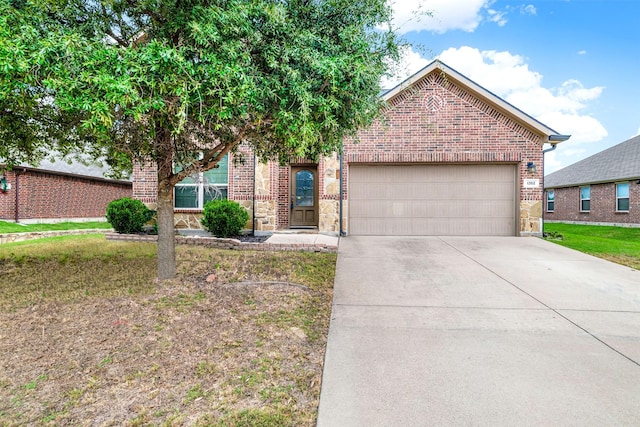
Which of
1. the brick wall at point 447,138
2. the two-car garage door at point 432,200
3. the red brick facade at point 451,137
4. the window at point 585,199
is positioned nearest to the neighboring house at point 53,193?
the brick wall at point 447,138

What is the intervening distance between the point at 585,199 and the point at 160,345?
24.4m

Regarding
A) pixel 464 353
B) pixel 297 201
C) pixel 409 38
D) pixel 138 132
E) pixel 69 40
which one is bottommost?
pixel 464 353

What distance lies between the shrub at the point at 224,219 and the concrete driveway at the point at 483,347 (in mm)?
4179

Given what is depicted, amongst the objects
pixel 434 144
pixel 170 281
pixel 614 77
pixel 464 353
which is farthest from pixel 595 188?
pixel 170 281

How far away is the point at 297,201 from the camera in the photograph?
10812mm

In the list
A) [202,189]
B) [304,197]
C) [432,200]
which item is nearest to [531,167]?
[432,200]

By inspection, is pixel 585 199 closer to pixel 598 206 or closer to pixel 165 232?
pixel 598 206

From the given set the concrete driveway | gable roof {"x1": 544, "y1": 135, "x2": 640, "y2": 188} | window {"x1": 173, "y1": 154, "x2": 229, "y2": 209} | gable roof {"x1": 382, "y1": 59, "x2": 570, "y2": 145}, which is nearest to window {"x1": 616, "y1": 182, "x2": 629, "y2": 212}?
gable roof {"x1": 544, "y1": 135, "x2": 640, "y2": 188}

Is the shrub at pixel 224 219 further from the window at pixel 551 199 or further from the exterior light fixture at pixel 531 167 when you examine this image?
the window at pixel 551 199

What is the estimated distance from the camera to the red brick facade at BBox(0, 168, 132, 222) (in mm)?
14615

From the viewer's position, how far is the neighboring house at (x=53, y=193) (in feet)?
47.8

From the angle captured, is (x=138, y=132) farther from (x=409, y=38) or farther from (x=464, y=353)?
(x=464, y=353)

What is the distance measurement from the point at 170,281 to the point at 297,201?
6307mm

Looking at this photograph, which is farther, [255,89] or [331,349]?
[255,89]
